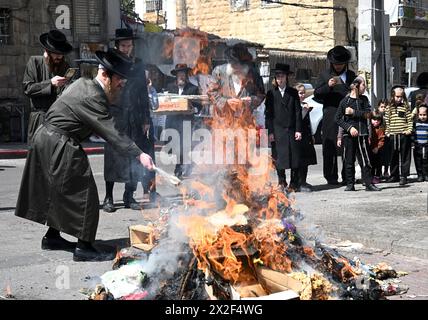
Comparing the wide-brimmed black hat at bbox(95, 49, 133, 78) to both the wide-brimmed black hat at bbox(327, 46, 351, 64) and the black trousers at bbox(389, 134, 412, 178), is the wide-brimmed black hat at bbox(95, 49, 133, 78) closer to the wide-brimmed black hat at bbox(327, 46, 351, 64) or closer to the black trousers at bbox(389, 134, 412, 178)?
the wide-brimmed black hat at bbox(327, 46, 351, 64)

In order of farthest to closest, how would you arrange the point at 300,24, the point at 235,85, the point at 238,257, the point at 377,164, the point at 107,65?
the point at 300,24
the point at 377,164
the point at 235,85
the point at 107,65
the point at 238,257

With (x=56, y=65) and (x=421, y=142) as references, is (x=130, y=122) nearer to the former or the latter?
(x=56, y=65)

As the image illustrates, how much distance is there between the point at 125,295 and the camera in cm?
470

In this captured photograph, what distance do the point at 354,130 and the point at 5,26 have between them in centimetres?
1469

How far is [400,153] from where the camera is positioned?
35.9 feet

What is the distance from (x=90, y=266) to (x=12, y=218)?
2797mm

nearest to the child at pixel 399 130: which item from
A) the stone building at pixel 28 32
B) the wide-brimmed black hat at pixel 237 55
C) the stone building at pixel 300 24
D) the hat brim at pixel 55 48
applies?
the wide-brimmed black hat at pixel 237 55

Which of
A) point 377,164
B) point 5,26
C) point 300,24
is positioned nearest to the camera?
point 377,164

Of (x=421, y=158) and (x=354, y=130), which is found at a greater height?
(x=354, y=130)

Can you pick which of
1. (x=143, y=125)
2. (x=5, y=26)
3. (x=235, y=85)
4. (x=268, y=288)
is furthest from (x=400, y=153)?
(x=5, y=26)

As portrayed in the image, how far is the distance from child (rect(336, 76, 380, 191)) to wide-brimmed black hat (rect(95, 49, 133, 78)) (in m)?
4.60

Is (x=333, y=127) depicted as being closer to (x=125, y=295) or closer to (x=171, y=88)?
(x=171, y=88)

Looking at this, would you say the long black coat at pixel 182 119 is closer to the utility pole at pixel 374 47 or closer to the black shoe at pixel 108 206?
the black shoe at pixel 108 206

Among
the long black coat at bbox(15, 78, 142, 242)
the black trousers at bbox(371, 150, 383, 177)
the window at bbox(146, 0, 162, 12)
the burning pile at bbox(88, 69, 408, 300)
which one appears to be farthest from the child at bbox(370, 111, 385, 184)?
the window at bbox(146, 0, 162, 12)
